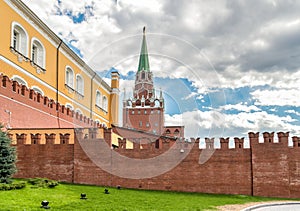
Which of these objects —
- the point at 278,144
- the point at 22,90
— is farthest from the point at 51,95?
the point at 278,144


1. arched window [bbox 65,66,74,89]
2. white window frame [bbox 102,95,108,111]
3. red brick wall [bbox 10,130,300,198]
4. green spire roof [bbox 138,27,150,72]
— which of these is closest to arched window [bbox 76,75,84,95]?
arched window [bbox 65,66,74,89]

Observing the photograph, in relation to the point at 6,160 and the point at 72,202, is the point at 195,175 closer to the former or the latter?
the point at 72,202

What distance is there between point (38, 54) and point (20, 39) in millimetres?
2454

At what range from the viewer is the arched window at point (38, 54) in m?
23.0

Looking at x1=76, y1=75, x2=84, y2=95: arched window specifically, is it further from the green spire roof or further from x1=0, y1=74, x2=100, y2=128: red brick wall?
x1=0, y1=74, x2=100, y2=128: red brick wall

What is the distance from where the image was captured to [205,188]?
15.1 m

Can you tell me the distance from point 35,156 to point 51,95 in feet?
31.1

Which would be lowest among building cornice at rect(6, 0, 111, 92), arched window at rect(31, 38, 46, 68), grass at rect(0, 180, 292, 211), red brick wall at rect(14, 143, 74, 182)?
grass at rect(0, 180, 292, 211)

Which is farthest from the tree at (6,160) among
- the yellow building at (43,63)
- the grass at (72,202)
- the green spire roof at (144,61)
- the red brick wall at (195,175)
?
the green spire roof at (144,61)

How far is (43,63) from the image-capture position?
23.5 meters

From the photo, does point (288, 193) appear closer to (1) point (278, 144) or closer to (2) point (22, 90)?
(1) point (278, 144)

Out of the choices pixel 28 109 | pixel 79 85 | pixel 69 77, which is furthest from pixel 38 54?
pixel 79 85

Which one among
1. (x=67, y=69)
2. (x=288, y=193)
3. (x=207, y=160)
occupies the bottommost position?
(x=288, y=193)

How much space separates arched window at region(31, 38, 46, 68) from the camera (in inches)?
904
